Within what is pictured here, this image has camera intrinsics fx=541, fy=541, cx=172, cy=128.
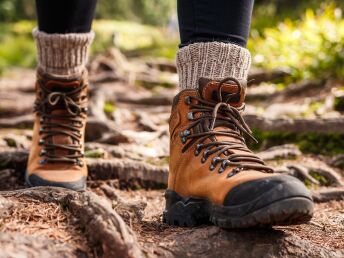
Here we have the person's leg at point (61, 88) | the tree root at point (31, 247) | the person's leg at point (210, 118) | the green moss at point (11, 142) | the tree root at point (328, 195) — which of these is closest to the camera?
the tree root at point (31, 247)

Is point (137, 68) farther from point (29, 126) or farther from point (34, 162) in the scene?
point (34, 162)

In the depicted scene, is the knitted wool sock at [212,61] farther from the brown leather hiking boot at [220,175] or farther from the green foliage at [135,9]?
the green foliage at [135,9]

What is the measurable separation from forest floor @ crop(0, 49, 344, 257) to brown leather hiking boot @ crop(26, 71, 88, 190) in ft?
0.69

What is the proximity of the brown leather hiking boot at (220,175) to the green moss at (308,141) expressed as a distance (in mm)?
1820

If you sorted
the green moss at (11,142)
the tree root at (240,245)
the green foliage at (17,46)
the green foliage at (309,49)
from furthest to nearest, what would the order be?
the green foliage at (17,46) → the green foliage at (309,49) → the green moss at (11,142) → the tree root at (240,245)

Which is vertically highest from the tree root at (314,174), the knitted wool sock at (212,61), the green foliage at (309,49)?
the green foliage at (309,49)

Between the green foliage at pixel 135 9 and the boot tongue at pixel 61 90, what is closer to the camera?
the boot tongue at pixel 61 90

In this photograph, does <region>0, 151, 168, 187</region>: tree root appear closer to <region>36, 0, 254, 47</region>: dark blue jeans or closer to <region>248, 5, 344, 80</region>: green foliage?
<region>36, 0, 254, 47</region>: dark blue jeans

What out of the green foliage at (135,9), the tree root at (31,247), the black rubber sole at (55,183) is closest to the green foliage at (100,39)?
the green foliage at (135,9)

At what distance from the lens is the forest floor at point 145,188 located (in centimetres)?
142

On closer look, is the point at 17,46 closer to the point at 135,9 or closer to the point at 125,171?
the point at 135,9

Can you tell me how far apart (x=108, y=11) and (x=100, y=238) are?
665 inches

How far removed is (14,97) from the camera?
6.12m

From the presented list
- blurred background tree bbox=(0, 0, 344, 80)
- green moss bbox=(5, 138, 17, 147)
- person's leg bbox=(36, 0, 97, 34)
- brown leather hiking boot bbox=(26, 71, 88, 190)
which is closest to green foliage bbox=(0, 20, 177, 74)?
blurred background tree bbox=(0, 0, 344, 80)
